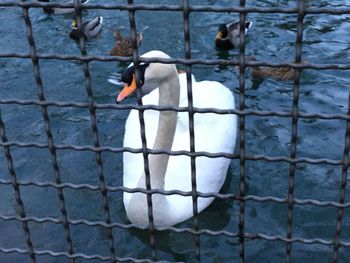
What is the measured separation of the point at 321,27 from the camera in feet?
24.1

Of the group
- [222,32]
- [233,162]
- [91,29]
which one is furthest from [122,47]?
[233,162]

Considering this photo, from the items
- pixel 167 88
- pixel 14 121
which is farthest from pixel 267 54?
pixel 167 88

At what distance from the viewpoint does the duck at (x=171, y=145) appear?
3.99 m

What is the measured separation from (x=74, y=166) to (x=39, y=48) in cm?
265

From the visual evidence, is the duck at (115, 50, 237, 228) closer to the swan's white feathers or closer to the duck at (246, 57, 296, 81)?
the swan's white feathers

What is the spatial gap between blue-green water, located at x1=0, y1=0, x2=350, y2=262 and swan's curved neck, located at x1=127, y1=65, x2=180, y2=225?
7.5 inches

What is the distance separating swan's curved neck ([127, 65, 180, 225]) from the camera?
3975 mm

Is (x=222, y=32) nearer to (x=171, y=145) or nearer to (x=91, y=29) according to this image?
(x=91, y=29)

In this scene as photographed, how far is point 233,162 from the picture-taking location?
5090 mm

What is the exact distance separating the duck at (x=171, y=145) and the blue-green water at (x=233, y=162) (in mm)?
163

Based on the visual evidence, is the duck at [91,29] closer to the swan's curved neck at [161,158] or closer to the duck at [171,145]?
the duck at [171,145]

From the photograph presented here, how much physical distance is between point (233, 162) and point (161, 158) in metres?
1.11

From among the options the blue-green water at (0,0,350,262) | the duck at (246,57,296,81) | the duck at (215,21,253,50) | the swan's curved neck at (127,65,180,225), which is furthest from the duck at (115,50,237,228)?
the duck at (215,21,253,50)

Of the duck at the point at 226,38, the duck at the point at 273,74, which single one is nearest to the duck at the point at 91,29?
the duck at the point at 226,38
